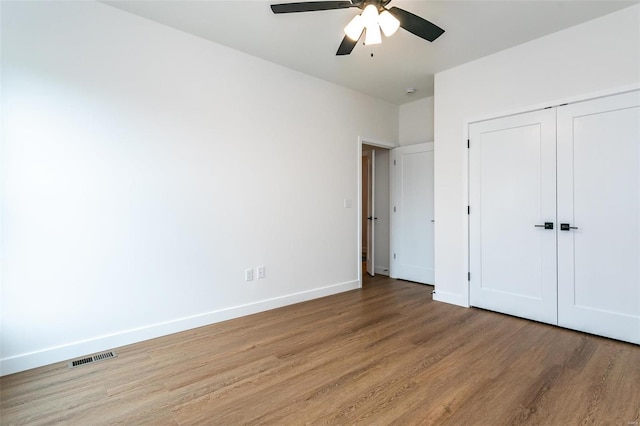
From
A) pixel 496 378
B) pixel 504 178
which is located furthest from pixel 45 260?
pixel 504 178

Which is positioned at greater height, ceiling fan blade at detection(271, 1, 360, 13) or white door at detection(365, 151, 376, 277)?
ceiling fan blade at detection(271, 1, 360, 13)

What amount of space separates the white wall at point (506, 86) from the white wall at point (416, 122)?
0.88 m

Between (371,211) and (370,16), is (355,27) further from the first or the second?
(371,211)

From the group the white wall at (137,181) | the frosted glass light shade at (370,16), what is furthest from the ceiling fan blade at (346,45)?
the white wall at (137,181)

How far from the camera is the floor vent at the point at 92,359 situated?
239 centimetres

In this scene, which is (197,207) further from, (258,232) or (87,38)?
(87,38)

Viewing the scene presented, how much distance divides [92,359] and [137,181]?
57.5 inches

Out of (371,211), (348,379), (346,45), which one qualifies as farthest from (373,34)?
(371,211)

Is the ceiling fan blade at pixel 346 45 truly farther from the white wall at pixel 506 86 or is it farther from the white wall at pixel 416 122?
the white wall at pixel 416 122

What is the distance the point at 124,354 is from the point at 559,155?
168 inches

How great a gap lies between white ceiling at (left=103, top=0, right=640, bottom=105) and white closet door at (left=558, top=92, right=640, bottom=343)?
0.86 metres

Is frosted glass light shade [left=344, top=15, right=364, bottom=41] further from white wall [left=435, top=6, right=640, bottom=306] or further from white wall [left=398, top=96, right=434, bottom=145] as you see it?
white wall [left=398, top=96, right=434, bottom=145]

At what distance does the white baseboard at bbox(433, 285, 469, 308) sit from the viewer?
147 inches

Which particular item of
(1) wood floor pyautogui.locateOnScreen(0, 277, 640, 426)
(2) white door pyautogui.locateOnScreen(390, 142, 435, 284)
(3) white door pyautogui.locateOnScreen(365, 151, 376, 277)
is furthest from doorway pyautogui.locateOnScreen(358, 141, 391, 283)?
(1) wood floor pyautogui.locateOnScreen(0, 277, 640, 426)
